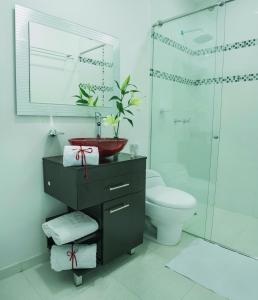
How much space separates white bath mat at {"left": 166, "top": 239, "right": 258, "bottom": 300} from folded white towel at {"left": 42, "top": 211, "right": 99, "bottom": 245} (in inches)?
27.6

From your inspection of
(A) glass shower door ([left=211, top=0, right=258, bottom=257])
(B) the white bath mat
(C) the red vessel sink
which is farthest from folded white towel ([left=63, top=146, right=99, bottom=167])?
(A) glass shower door ([left=211, top=0, right=258, bottom=257])

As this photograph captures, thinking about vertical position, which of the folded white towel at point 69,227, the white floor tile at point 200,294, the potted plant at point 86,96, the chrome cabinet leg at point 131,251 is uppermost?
the potted plant at point 86,96

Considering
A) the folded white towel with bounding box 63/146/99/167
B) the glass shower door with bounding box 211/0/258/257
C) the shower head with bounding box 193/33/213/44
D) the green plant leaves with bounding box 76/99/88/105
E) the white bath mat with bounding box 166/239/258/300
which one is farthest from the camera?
the glass shower door with bounding box 211/0/258/257

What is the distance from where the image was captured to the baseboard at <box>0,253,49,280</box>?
1.61 meters

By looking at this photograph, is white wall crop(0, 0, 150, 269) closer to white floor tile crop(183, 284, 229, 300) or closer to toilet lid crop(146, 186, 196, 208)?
toilet lid crop(146, 186, 196, 208)

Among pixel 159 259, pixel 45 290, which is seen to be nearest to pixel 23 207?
pixel 45 290

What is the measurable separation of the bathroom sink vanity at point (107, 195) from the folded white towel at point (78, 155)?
4 centimetres

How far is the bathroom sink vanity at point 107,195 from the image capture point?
145 centimetres

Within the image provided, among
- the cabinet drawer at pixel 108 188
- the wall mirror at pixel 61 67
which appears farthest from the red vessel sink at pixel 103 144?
the wall mirror at pixel 61 67

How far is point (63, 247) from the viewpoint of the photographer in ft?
5.11

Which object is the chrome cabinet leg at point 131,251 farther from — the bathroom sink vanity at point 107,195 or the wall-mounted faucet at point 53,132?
the wall-mounted faucet at point 53,132

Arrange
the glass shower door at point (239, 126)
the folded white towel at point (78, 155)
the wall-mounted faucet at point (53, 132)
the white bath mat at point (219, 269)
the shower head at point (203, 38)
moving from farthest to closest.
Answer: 1. the glass shower door at point (239, 126)
2. the shower head at point (203, 38)
3. the wall-mounted faucet at point (53, 132)
4. the white bath mat at point (219, 269)
5. the folded white towel at point (78, 155)

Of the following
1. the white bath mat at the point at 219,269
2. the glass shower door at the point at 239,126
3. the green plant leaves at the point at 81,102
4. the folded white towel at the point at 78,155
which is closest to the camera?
the folded white towel at the point at 78,155

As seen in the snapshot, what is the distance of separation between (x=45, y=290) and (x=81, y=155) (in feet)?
2.93
